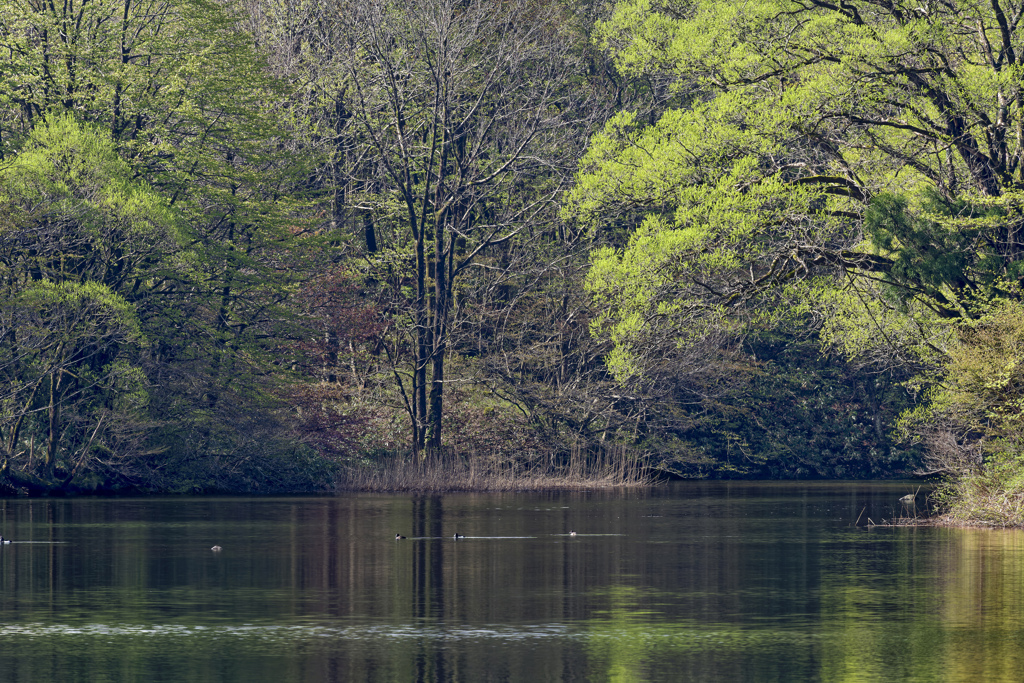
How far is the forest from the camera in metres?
32.9

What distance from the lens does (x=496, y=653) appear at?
44.4 ft

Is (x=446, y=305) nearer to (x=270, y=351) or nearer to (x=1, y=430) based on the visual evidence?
(x=270, y=351)

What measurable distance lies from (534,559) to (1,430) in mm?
24341

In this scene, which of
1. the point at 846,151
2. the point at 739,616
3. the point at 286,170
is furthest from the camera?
the point at 286,170

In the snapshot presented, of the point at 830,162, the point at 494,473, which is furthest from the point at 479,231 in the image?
the point at 830,162

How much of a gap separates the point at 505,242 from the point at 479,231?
116 centimetres

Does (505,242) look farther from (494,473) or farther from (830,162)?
(830,162)

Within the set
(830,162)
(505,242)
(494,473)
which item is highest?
(830,162)

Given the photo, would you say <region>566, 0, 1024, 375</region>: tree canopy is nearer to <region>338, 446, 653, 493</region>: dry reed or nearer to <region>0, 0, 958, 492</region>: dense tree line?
<region>0, 0, 958, 492</region>: dense tree line

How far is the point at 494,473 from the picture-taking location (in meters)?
46.7

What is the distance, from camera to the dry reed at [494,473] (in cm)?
4562

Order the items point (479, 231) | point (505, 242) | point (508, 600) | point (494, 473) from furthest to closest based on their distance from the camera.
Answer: point (505, 242) < point (479, 231) < point (494, 473) < point (508, 600)

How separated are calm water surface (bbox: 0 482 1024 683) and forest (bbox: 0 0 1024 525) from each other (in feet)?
21.2

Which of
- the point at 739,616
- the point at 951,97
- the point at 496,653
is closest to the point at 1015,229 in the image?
the point at 951,97
